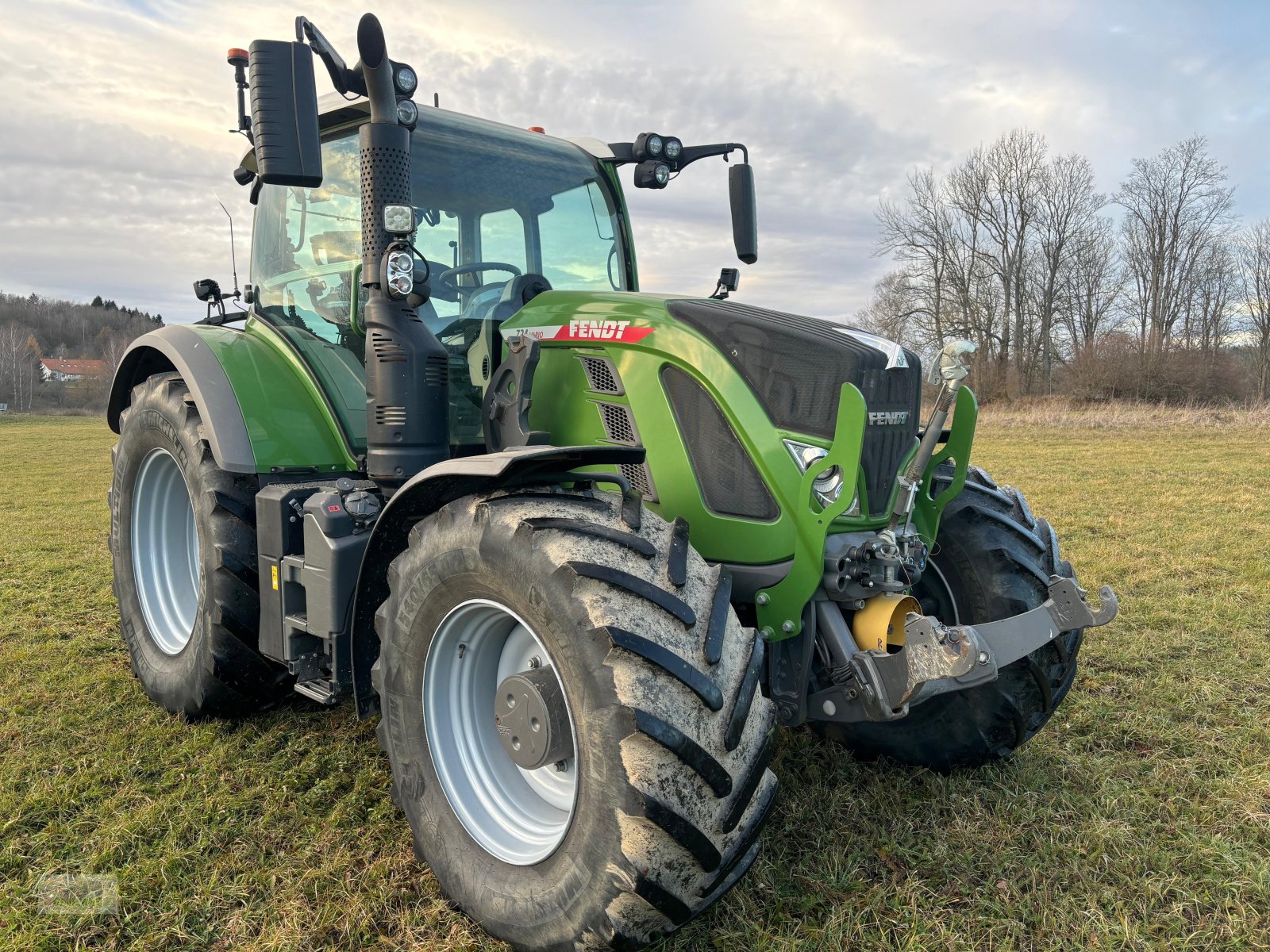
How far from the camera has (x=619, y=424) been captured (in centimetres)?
276

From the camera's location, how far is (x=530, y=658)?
8.14ft

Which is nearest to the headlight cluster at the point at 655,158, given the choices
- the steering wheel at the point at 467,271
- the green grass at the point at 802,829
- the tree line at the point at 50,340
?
the steering wheel at the point at 467,271

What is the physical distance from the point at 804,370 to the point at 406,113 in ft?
5.11

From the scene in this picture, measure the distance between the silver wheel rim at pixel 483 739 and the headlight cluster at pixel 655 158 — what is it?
2.24 meters

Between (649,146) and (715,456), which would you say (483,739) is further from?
(649,146)

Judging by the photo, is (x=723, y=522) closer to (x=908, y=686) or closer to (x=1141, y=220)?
(x=908, y=686)

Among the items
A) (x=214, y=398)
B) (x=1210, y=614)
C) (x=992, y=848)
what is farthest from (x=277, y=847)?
(x=1210, y=614)

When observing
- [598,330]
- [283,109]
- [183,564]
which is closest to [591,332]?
[598,330]

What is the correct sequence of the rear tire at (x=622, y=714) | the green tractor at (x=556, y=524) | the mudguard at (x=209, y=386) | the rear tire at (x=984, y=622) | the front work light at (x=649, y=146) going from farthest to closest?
the front work light at (x=649, y=146), the mudguard at (x=209, y=386), the rear tire at (x=984, y=622), the green tractor at (x=556, y=524), the rear tire at (x=622, y=714)

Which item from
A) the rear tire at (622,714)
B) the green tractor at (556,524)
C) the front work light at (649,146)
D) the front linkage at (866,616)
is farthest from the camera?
the front work light at (649,146)

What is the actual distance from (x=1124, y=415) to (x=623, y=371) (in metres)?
22.8

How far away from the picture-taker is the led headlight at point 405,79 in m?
2.84

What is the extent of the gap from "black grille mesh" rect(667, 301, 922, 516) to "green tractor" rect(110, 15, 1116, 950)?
0.04 ft

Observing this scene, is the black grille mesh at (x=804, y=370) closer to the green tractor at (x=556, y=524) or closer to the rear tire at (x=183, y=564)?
the green tractor at (x=556, y=524)
